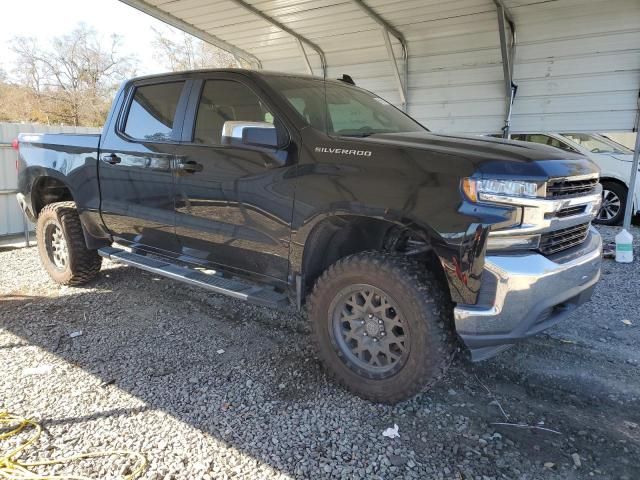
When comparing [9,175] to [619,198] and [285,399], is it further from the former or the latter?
[619,198]

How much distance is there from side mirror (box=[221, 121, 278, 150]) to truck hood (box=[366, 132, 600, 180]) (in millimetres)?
658

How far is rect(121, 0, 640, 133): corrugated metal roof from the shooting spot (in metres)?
6.95

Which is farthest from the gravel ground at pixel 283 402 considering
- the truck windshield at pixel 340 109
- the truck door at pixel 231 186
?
the truck windshield at pixel 340 109

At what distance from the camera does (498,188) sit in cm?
243

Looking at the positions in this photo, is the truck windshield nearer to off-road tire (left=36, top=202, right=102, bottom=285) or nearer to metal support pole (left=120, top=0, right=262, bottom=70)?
off-road tire (left=36, top=202, right=102, bottom=285)

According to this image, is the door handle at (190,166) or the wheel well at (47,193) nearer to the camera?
the door handle at (190,166)

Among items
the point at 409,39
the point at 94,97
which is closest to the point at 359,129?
the point at 409,39

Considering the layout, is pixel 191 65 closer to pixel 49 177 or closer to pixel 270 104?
pixel 49 177

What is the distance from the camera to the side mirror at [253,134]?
10.1 feet

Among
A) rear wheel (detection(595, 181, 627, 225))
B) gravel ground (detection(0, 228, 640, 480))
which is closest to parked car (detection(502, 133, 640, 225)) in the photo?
rear wheel (detection(595, 181, 627, 225))

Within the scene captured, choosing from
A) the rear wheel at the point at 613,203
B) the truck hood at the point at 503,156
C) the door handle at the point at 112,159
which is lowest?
the rear wheel at the point at 613,203

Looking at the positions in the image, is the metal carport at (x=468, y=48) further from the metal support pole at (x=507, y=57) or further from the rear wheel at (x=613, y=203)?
the rear wheel at (x=613, y=203)

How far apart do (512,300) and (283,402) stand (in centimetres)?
149

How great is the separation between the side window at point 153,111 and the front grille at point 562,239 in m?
2.89
